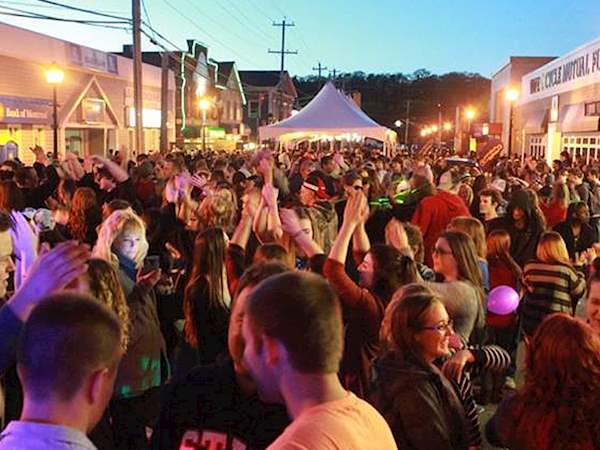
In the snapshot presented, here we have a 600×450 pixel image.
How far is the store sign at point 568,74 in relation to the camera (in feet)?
82.8

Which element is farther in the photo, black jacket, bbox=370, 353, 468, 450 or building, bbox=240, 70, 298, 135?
building, bbox=240, 70, 298, 135

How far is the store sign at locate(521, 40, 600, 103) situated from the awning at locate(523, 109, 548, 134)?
822 millimetres

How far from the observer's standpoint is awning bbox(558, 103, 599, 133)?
2378cm

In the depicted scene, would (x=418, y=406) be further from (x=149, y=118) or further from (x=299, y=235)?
(x=149, y=118)

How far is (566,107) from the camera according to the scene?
97.3 feet

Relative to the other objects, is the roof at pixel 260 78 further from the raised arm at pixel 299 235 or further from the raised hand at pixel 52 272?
the raised hand at pixel 52 272

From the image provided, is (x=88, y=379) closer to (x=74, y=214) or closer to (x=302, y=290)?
(x=302, y=290)

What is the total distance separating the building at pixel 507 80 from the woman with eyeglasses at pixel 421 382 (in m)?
46.5

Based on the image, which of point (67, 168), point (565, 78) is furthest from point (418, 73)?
point (67, 168)

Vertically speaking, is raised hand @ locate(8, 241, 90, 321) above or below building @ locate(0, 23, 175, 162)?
below

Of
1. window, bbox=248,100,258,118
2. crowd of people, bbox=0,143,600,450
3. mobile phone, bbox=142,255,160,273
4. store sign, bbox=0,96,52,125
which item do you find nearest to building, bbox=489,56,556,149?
window, bbox=248,100,258,118

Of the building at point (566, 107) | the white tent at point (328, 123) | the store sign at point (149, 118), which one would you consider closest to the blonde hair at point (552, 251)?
the white tent at point (328, 123)

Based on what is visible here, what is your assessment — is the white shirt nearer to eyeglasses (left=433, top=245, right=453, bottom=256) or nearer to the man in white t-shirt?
Answer: the man in white t-shirt

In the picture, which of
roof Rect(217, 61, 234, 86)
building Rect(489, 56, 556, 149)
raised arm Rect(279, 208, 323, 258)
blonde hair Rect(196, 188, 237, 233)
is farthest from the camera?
roof Rect(217, 61, 234, 86)
